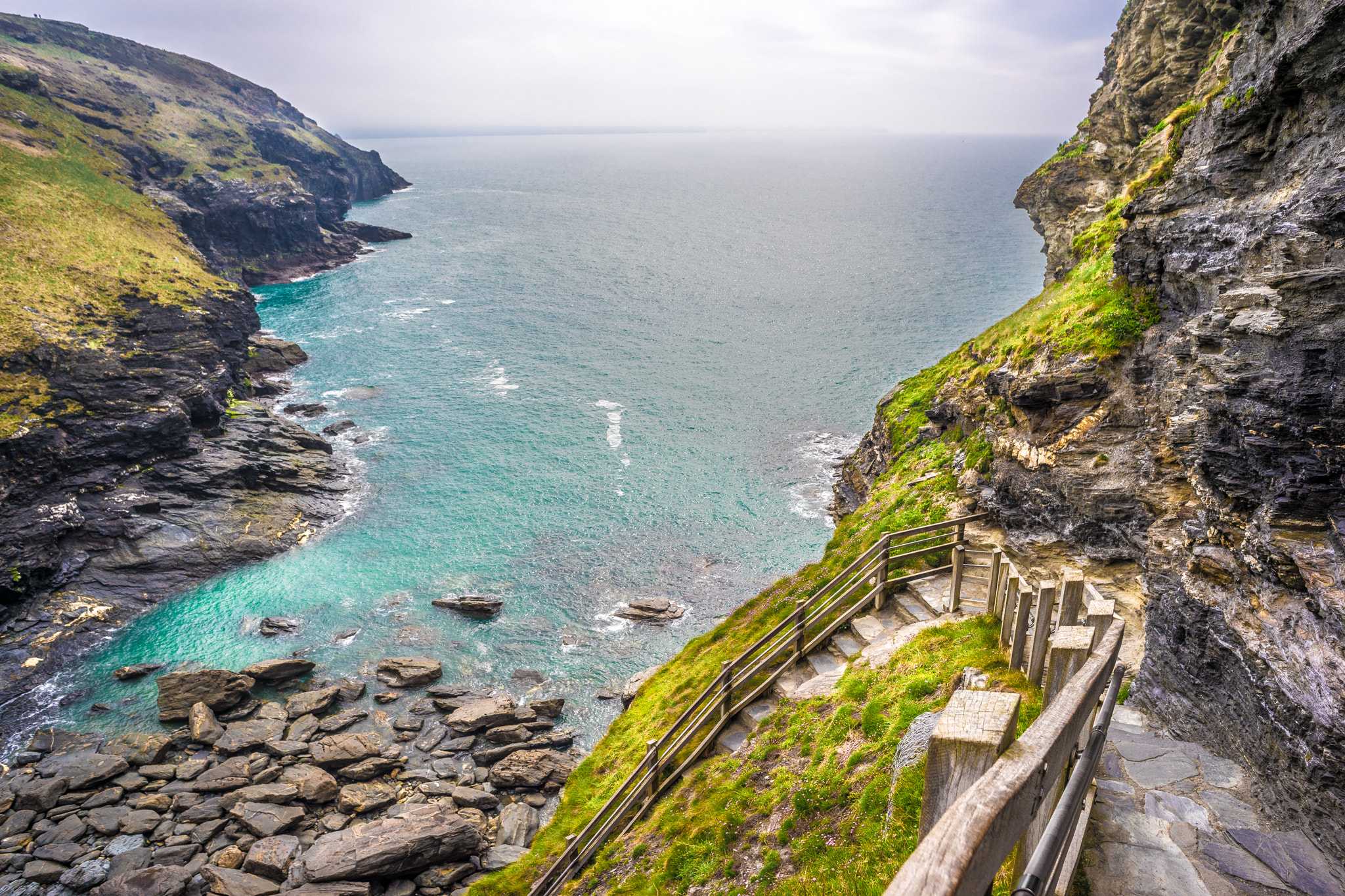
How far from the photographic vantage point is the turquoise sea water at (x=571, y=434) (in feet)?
143

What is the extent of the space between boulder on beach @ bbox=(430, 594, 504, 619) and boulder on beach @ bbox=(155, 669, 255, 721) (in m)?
11.5

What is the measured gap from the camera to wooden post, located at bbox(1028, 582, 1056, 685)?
7.91 metres

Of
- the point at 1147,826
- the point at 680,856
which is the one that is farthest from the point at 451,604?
the point at 1147,826

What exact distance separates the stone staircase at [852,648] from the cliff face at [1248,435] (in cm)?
454

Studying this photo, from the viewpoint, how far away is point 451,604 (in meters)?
45.6

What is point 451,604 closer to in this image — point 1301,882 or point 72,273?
point 1301,882

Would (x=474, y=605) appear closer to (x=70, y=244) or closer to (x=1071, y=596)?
(x=1071, y=596)

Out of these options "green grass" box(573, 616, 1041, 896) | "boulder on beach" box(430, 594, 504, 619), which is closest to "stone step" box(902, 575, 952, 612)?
"green grass" box(573, 616, 1041, 896)

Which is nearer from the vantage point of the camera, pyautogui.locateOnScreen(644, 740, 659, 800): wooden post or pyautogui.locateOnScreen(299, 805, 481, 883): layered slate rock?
pyautogui.locateOnScreen(644, 740, 659, 800): wooden post

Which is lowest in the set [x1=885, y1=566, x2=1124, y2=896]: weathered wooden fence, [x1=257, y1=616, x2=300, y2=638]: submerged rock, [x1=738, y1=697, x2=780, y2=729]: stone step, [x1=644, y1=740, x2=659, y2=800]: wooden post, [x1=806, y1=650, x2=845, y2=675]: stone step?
[x1=257, y1=616, x2=300, y2=638]: submerged rock

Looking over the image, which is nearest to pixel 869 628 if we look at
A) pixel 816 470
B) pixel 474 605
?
pixel 474 605

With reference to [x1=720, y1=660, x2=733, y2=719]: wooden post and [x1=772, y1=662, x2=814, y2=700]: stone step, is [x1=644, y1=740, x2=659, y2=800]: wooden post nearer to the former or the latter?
[x1=720, y1=660, x2=733, y2=719]: wooden post

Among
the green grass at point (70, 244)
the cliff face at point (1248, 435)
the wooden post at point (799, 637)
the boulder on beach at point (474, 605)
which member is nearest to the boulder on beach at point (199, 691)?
the boulder on beach at point (474, 605)

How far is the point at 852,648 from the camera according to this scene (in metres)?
16.3
